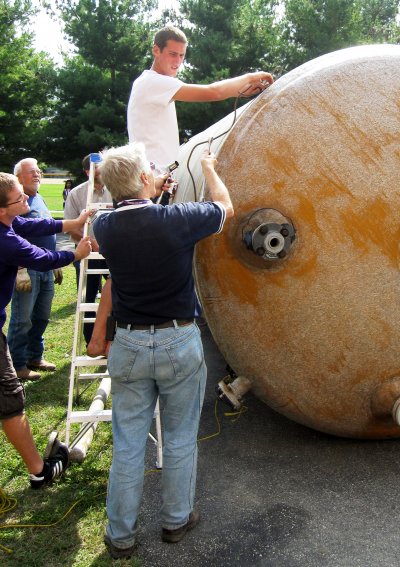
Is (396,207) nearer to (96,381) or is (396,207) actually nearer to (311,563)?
(311,563)

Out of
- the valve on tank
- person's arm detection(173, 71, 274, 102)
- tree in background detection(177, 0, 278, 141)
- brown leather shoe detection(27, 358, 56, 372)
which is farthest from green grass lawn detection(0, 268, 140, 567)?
tree in background detection(177, 0, 278, 141)

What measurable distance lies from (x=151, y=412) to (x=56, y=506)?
3.41ft

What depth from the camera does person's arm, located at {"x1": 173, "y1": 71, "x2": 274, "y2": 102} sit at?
360cm

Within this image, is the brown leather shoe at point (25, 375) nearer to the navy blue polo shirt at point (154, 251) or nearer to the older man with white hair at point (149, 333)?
the older man with white hair at point (149, 333)

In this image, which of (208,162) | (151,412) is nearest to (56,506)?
(151,412)

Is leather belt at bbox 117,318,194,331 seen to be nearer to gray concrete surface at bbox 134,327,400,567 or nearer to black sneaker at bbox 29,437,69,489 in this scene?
gray concrete surface at bbox 134,327,400,567

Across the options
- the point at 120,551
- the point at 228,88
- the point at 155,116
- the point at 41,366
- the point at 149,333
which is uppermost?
the point at 228,88

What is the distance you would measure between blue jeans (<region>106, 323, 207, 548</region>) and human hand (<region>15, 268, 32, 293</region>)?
282 centimetres

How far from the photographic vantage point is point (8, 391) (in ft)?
11.6

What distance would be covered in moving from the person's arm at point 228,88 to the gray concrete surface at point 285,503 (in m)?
2.54

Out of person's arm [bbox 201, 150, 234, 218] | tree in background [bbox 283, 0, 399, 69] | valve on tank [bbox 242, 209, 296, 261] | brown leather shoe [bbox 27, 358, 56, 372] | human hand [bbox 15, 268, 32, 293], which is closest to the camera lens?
person's arm [bbox 201, 150, 234, 218]

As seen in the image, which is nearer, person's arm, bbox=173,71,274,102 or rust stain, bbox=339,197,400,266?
rust stain, bbox=339,197,400,266

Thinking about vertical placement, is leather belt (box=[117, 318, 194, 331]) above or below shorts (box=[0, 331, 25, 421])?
above

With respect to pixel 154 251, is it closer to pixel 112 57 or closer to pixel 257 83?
pixel 257 83
